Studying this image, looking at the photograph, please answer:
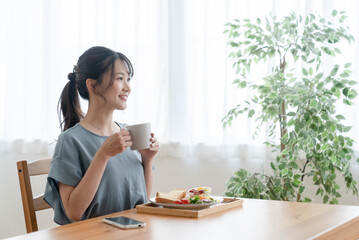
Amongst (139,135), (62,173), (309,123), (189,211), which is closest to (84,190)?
(62,173)

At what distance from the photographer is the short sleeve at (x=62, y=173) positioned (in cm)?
150

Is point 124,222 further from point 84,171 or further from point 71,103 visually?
point 71,103

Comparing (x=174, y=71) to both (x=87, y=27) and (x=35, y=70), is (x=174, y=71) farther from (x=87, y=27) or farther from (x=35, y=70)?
(x=35, y=70)

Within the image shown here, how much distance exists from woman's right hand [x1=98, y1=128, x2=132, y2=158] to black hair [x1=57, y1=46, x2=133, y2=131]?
0.28 m

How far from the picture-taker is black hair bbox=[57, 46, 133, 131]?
167 centimetres

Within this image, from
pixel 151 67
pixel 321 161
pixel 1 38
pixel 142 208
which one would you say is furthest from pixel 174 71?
pixel 142 208

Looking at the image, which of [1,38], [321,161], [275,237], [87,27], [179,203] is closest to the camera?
[275,237]

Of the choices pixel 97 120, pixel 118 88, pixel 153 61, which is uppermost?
pixel 153 61

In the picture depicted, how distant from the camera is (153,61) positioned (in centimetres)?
308

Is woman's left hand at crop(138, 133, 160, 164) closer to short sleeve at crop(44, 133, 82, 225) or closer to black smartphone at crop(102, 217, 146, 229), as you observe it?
short sleeve at crop(44, 133, 82, 225)

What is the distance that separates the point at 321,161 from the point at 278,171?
22 centimetres

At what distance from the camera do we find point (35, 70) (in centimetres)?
340

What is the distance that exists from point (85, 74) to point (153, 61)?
1.41 m

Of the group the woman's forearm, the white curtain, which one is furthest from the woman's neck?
the white curtain
